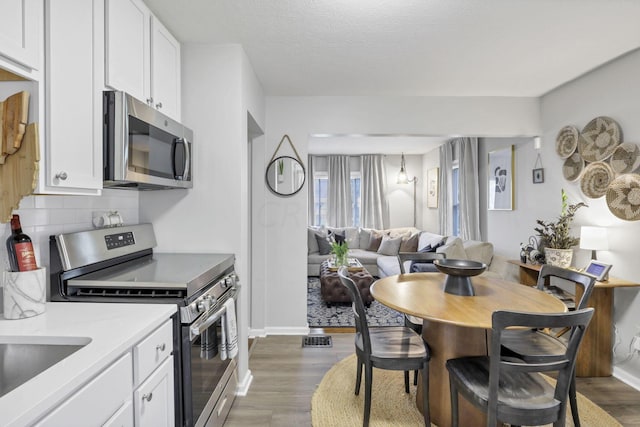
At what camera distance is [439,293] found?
2000 mm

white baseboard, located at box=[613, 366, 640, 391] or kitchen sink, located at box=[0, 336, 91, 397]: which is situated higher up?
kitchen sink, located at box=[0, 336, 91, 397]

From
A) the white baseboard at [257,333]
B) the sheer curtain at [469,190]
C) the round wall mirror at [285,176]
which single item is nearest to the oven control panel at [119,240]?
the round wall mirror at [285,176]

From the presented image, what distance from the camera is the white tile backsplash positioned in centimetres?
147

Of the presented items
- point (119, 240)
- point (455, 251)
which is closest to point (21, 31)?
point (119, 240)

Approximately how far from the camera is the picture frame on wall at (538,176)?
3.45m

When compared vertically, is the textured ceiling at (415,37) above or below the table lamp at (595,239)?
above

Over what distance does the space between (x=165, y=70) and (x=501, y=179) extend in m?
3.77

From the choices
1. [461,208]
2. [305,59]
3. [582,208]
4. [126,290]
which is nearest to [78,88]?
[126,290]

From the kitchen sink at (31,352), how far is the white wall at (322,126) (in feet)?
7.75

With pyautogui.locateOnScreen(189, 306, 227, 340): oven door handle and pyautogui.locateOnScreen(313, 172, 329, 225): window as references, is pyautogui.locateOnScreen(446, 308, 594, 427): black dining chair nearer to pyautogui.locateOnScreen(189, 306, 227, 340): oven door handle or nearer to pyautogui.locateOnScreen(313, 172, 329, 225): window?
pyautogui.locateOnScreen(189, 306, 227, 340): oven door handle

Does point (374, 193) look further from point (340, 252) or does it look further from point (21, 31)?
point (21, 31)

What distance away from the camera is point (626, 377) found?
2561mm

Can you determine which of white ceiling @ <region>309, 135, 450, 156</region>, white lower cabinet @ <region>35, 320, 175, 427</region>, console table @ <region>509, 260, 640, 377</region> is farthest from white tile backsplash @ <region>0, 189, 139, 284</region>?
white ceiling @ <region>309, 135, 450, 156</region>

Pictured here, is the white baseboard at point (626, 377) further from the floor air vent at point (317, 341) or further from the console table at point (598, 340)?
the floor air vent at point (317, 341)
